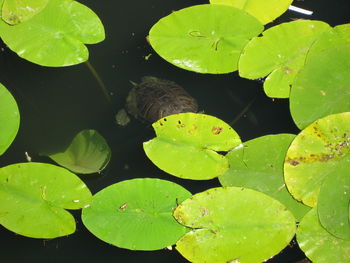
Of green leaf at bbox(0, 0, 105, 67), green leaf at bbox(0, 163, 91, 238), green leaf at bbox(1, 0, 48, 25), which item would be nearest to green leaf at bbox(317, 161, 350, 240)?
green leaf at bbox(0, 163, 91, 238)

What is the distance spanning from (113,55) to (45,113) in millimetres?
450

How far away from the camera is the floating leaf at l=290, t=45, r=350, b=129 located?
1712 mm

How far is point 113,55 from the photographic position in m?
2.13

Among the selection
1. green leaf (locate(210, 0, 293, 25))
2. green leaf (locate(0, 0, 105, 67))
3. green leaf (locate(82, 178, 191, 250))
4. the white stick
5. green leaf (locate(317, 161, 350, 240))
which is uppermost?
green leaf (locate(210, 0, 293, 25))

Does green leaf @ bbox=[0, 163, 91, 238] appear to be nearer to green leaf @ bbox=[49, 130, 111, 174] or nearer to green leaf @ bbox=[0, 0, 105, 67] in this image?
green leaf @ bbox=[49, 130, 111, 174]

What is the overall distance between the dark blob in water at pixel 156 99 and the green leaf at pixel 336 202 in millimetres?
724

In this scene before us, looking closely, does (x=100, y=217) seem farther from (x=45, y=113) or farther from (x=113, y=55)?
(x=113, y=55)

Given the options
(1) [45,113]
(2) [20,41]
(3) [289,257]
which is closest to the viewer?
(3) [289,257]

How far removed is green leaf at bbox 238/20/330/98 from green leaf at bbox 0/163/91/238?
2.92ft

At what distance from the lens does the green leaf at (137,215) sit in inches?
61.8

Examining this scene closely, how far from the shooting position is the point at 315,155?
163 cm

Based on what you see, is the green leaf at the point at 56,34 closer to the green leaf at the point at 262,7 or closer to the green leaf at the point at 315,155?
the green leaf at the point at 262,7

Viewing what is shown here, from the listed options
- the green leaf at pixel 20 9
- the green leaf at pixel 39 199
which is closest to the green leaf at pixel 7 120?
the green leaf at pixel 39 199

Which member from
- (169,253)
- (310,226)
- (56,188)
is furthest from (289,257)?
(56,188)
